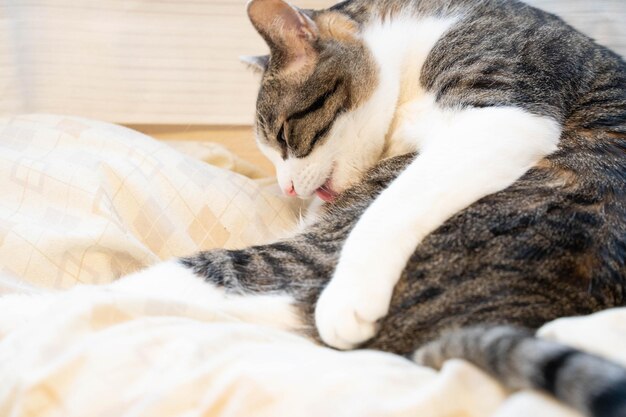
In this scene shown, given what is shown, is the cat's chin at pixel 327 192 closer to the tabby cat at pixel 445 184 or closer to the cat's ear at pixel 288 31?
the tabby cat at pixel 445 184

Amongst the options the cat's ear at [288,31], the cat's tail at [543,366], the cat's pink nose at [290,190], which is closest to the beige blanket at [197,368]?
the cat's tail at [543,366]

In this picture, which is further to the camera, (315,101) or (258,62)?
(258,62)

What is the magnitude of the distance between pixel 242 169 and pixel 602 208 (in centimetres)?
122

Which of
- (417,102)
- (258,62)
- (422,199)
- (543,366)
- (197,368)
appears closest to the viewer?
(543,366)

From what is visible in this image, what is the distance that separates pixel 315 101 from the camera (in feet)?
4.36

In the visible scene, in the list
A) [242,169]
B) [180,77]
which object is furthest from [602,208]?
[180,77]

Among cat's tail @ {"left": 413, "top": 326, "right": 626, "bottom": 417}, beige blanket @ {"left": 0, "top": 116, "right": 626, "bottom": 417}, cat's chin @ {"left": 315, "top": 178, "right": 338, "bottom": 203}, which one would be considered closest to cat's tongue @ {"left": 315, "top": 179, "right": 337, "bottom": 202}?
cat's chin @ {"left": 315, "top": 178, "right": 338, "bottom": 203}

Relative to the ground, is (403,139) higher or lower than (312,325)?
higher

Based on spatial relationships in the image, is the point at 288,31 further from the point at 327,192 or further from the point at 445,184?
the point at 445,184

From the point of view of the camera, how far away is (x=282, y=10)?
1335 mm

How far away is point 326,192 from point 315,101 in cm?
20

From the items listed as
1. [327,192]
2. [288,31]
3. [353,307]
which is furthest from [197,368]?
[288,31]

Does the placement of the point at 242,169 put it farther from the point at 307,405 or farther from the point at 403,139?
the point at 307,405

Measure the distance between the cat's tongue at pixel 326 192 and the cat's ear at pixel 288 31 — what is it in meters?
0.27
